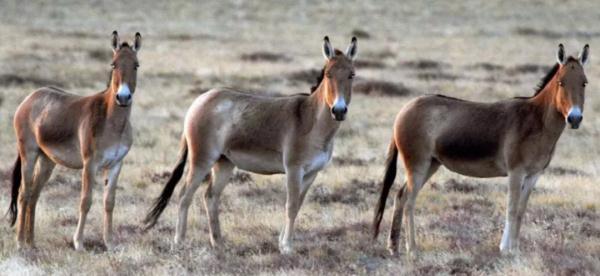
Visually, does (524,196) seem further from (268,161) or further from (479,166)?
(268,161)

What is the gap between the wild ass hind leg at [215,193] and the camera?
11.3m

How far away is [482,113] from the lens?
10.9m

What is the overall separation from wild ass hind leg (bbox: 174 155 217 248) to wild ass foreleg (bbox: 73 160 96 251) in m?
1.03

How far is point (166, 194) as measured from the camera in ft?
37.6

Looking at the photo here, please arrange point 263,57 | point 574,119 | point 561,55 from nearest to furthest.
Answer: point 574,119 → point 561,55 → point 263,57

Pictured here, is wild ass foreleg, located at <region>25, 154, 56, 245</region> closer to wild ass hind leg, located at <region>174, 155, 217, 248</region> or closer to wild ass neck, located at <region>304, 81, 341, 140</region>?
wild ass hind leg, located at <region>174, 155, 217, 248</region>

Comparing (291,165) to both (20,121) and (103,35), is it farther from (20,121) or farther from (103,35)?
(103,35)

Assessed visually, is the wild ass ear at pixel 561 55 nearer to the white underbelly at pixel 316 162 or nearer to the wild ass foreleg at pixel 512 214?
the wild ass foreleg at pixel 512 214

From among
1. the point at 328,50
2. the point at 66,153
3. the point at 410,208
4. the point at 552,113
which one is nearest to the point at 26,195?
the point at 66,153

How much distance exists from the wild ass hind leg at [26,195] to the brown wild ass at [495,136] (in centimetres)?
368

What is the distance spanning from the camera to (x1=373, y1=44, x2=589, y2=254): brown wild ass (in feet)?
34.0

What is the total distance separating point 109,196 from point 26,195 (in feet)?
3.36

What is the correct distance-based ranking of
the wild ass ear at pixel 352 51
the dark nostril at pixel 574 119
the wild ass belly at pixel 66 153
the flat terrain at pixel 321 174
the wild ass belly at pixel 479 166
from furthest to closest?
1. the wild ass belly at pixel 66 153
2. the wild ass belly at pixel 479 166
3. the wild ass ear at pixel 352 51
4. the flat terrain at pixel 321 174
5. the dark nostril at pixel 574 119

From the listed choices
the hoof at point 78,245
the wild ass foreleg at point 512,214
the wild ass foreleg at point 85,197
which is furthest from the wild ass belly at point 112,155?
the wild ass foreleg at point 512,214
